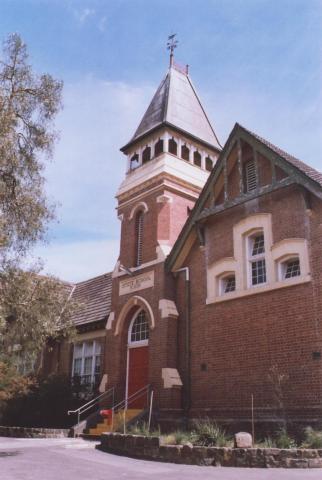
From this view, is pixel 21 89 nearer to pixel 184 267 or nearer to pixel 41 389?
pixel 184 267

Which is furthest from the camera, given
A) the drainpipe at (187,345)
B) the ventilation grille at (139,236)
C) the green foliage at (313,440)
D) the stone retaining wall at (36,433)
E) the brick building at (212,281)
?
the ventilation grille at (139,236)

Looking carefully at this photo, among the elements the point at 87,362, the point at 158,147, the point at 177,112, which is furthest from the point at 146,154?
the point at 87,362

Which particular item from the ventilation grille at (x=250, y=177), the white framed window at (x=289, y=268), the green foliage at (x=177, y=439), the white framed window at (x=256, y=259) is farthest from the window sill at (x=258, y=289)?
the green foliage at (x=177, y=439)

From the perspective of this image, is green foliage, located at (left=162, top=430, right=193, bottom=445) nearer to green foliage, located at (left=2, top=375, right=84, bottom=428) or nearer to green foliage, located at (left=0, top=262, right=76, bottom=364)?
green foliage, located at (left=0, top=262, right=76, bottom=364)

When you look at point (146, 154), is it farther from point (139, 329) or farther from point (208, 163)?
point (139, 329)

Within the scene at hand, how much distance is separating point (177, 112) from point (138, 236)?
6.64 metres

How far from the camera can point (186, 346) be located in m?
17.4

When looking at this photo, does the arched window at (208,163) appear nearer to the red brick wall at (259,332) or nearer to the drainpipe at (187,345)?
the red brick wall at (259,332)

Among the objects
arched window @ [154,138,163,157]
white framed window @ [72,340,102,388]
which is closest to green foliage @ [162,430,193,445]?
white framed window @ [72,340,102,388]

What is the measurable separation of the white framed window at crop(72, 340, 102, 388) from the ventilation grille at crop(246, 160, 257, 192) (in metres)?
11.1

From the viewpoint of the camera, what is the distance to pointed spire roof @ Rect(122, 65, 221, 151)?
22703 mm

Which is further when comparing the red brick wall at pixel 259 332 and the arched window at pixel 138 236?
the arched window at pixel 138 236

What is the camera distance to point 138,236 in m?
21.2

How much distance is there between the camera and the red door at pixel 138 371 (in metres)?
18.6
